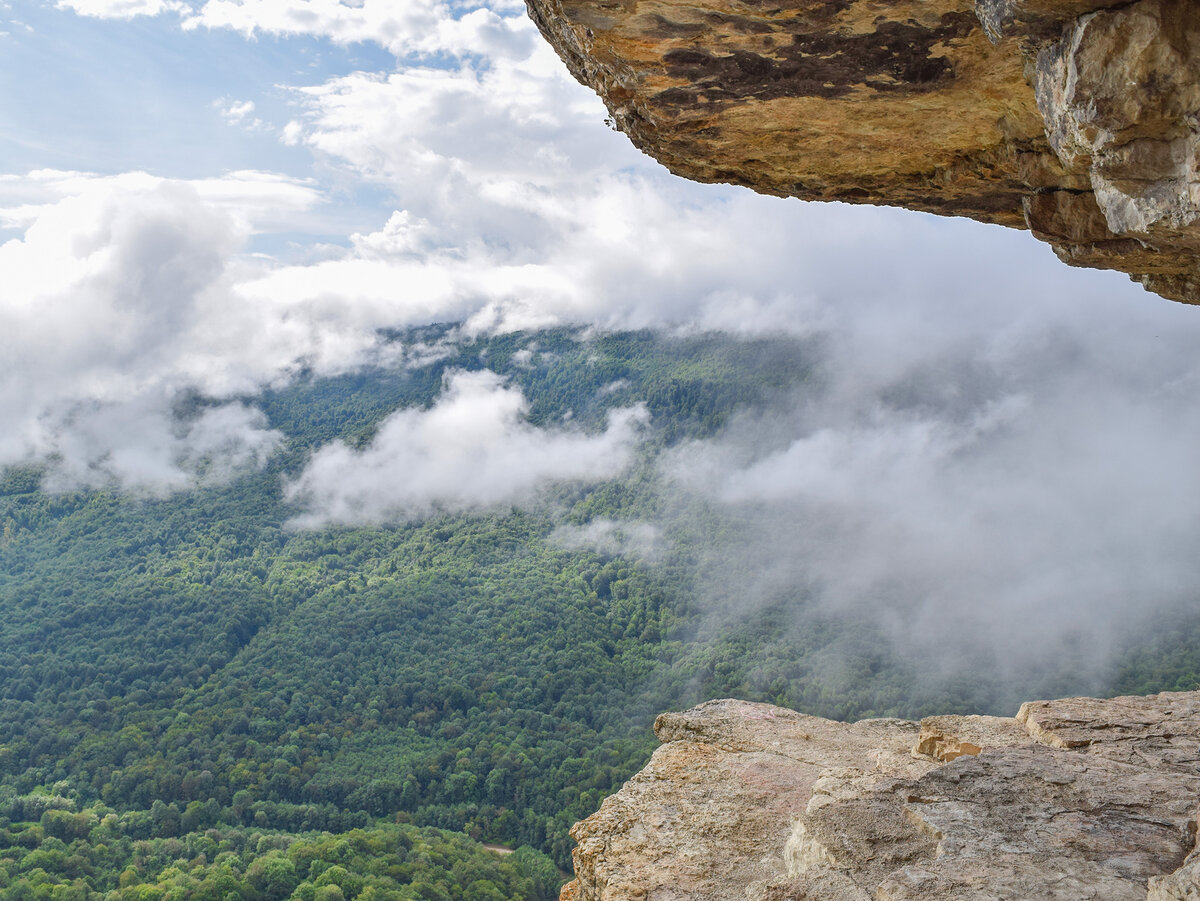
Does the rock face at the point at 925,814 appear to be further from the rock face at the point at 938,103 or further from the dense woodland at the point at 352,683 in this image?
the dense woodland at the point at 352,683

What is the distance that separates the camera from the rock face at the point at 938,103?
12.8 ft

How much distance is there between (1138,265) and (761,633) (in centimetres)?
9434

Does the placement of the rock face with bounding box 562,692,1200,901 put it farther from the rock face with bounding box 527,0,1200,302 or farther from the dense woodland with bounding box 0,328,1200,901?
the dense woodland with bounding box 0,328,1200,901

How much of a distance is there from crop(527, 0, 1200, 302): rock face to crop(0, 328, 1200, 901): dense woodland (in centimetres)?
4337

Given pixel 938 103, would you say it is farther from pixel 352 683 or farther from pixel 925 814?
pixel 352 683

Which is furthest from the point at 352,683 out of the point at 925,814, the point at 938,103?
the point at 938,103

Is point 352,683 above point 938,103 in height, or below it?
below

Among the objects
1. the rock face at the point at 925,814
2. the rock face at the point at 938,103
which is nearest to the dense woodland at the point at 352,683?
the rock face at the point at 925,814

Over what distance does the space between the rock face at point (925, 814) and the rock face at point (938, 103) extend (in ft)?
14.0

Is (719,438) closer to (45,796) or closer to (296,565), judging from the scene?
(296,565)

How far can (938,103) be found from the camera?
602 centimetres

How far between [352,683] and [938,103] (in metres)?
95.3

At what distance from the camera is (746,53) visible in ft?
17.9

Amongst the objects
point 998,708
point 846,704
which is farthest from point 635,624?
point 998,708
